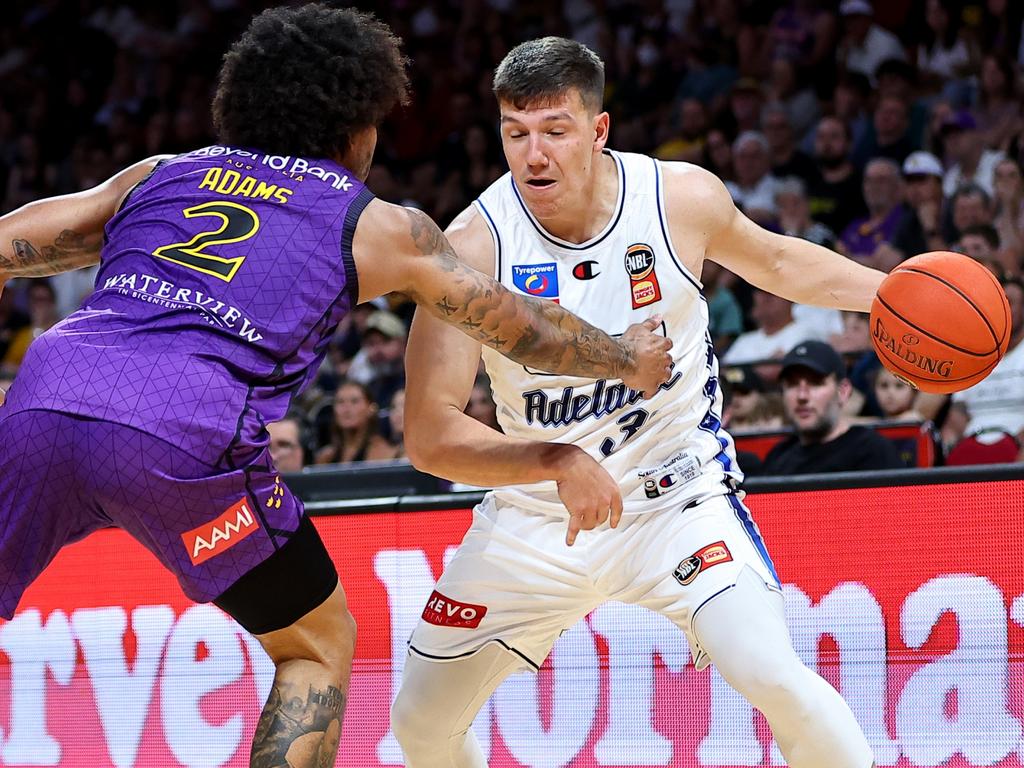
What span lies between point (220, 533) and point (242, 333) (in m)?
0.45

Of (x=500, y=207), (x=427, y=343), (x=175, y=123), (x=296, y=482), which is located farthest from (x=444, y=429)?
(x=175, y=123)

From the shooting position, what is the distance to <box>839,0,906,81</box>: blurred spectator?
10.1 meters

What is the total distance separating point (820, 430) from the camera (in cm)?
631

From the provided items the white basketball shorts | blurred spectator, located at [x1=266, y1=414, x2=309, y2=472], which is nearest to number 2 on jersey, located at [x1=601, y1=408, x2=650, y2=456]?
the white basketball shorts

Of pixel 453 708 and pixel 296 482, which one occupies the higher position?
pixel 296 482

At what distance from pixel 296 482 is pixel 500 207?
2535mm

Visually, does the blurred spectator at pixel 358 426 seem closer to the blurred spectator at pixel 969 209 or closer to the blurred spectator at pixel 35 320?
the blurred spectator at pixel 969 209

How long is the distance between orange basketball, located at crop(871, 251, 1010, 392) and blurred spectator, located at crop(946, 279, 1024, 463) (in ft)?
11.1

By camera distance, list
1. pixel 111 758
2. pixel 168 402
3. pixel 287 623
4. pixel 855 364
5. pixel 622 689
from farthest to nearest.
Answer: pixel 855 364
pixel 111 758
pixel 622 689
pixel 287 623
pixel 168 402

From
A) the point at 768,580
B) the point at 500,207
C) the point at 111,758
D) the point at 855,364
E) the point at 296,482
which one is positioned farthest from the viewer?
the point at 855,364

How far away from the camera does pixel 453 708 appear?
12.8 ft

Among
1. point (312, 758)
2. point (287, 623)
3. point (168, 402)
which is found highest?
point (168, 402)

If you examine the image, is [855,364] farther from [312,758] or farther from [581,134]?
[312,758]

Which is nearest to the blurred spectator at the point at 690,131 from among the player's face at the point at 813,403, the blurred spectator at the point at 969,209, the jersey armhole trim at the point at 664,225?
the blurred spectator at the point at 969,209
